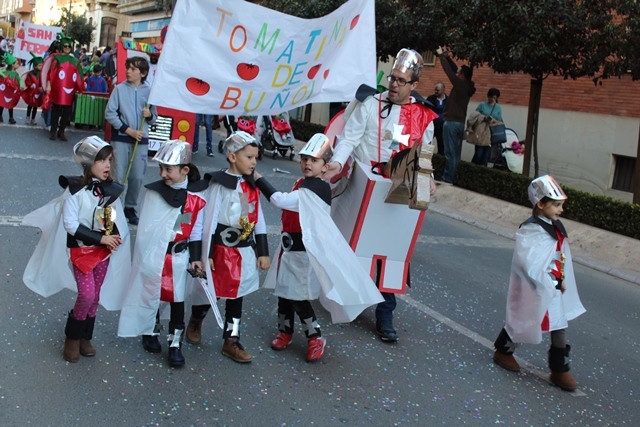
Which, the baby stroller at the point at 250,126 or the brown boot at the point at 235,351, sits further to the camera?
the baby stroller at the point at 250,126

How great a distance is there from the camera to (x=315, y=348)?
5117mm

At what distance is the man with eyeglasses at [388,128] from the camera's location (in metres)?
5.69

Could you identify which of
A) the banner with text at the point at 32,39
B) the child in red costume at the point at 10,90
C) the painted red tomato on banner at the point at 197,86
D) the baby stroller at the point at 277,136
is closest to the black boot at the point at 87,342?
the painted red tomato on banner at the point at 197,86

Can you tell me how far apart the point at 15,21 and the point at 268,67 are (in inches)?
3544

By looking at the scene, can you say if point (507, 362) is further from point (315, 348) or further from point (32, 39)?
point (32, 39)

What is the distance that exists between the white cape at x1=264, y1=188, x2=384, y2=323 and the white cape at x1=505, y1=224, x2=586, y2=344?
101 centimetres

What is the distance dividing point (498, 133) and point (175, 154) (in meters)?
10.9

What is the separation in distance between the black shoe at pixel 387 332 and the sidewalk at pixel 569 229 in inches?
173

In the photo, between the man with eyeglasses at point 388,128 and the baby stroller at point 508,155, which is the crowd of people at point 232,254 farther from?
the baby stroller at point 508,155

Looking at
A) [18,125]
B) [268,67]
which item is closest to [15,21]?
[18,125]

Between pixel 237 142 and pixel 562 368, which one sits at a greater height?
pixel 237 142

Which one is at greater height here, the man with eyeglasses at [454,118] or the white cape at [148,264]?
the man with eyeglasses at [454,118]

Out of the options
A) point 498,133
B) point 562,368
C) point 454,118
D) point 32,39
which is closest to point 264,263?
point 562,368

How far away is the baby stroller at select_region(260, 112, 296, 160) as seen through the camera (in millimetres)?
15812
